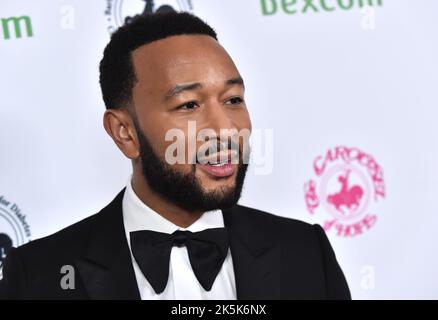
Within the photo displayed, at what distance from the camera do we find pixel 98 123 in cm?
198

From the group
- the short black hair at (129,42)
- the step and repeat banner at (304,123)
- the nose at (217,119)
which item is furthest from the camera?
the step and repeat banner at (304,123)

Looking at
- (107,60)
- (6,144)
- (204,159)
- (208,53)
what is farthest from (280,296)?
(6,144)

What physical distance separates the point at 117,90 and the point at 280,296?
570 millimetres

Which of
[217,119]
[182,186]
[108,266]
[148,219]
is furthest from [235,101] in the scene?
[108,266]

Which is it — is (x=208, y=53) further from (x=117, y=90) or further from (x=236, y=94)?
(x=117, y=90)

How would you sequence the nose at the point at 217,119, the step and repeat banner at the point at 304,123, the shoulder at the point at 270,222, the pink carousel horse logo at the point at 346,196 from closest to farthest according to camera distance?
the nose at the point at 217,119 → the shoulder at the point at 270,222 → the step and repeat banner at the point at 304,123 → the pink carousel horse logo at the point at 346,196

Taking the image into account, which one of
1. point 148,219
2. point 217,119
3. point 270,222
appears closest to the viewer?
point 217,119

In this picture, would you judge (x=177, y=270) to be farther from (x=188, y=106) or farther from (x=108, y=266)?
(x=188, y=106)

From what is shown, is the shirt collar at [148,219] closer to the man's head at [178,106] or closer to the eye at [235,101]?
the man's head at [178,106]

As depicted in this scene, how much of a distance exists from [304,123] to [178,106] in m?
0.74

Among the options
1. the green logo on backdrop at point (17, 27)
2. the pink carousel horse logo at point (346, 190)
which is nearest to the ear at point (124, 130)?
the green logo on backdrop at point (17, 27)

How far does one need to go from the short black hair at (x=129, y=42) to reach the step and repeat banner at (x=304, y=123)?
0.44 m

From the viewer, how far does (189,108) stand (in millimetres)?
1404

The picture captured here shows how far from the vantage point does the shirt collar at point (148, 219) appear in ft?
4.84
